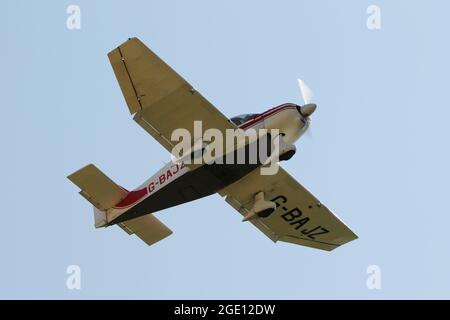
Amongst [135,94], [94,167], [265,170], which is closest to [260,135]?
[265,170]

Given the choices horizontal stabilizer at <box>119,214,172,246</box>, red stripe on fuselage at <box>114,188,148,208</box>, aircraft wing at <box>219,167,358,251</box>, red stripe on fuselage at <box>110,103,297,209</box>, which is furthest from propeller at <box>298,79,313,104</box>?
horizontal stabilizer at <box>119,214,172,246</box>

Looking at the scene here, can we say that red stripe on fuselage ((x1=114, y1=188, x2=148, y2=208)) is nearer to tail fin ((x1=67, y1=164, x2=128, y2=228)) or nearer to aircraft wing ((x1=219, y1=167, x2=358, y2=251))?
tail fin ((x1=67, y1=164, x2=128, y2=228))

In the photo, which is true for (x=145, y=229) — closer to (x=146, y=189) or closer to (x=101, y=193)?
(x=101, y=193)

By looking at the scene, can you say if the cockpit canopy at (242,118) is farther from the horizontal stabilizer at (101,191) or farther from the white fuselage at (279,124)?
the horizontal stabilizer at (101,191)

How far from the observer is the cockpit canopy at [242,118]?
19922 mm

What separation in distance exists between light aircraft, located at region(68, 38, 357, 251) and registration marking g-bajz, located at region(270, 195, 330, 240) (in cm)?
2

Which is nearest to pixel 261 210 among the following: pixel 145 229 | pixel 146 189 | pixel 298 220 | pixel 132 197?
pixel 298 220

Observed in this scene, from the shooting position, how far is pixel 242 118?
65.6 ft

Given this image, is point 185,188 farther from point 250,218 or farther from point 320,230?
point 320,230

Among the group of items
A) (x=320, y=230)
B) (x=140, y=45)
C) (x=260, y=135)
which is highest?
(x=140, y=45)

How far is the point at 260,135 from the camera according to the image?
761 inches

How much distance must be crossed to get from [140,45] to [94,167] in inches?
152

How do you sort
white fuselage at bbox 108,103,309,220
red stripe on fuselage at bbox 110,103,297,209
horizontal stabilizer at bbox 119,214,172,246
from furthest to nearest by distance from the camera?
horizontal stabilizer at bbox 119,214,172,246 < red stripe on fuselage at bbox 110,103,297,209 < white fuselage at bbox 108,103,309,220

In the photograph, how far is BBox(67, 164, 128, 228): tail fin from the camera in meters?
21.5
